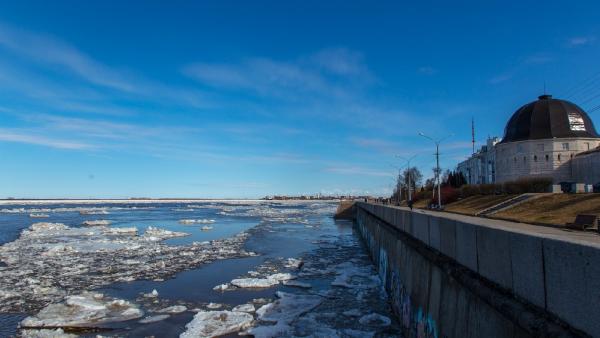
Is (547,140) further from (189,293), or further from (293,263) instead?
(189,293)

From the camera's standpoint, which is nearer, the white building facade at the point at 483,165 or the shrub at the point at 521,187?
the shrub at the point at 521,187

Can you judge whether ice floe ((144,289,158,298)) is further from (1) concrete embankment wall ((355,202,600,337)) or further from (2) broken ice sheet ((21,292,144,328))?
(1) concrete embankment wall ((355,202,600,337))

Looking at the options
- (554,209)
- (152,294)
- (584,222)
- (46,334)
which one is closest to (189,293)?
(152,294)

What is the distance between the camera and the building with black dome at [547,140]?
210 ft

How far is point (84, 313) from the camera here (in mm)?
15906

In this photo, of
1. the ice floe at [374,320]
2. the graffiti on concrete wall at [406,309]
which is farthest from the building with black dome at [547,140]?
the ice floe at [374,320]

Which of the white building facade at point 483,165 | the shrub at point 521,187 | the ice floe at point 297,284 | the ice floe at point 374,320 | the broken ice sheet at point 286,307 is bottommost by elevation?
the ice floe at point 374,320

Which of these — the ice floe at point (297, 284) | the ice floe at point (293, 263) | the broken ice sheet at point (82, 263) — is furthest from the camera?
the ice floe at point (293, 263)

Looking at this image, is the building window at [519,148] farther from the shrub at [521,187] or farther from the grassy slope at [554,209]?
the grassy slope at [554,209]

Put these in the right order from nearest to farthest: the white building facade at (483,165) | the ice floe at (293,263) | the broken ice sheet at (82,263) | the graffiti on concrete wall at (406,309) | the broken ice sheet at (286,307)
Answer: the graffiti on concrete wall at (406,309), the broken ice sheet at (286,307), the broken ice sheet at (82,263), the ice floe at (293,263), the white building facade at (483,165)

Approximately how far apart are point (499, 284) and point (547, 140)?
66702 millimetres

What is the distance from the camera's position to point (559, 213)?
27.2 meters

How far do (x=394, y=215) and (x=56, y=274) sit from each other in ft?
59.6

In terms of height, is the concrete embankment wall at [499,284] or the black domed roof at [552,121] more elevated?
the black domed roof at [552,121]
